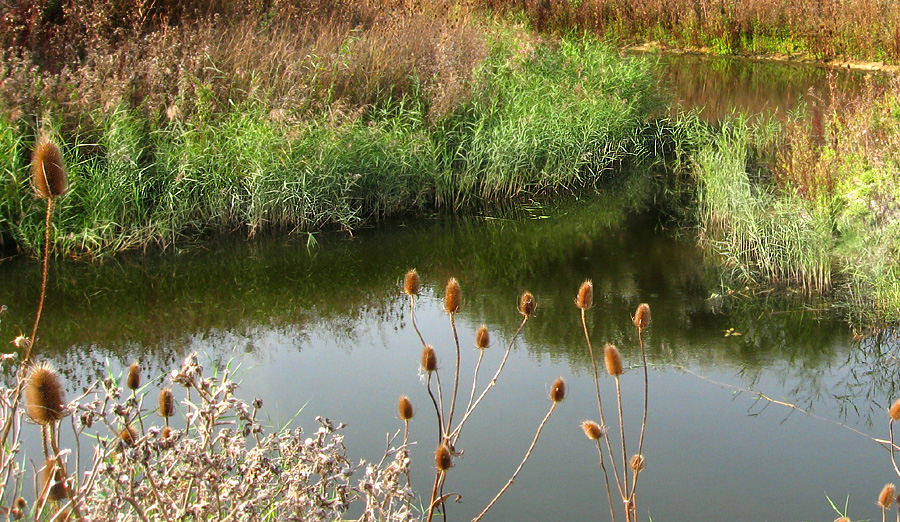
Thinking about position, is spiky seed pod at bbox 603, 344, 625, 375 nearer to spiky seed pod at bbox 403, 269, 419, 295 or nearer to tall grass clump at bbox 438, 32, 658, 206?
spiky seed pod at bbox 403, 269, 419, 295

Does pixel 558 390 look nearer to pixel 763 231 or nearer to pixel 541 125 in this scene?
pixel 763 231

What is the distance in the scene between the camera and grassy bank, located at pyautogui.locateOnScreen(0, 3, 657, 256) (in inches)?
284

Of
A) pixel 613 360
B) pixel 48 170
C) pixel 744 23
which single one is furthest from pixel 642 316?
pixel 744 23

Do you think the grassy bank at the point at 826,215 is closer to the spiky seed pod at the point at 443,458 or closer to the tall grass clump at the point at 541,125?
the tall grass clump at the point at 541,125

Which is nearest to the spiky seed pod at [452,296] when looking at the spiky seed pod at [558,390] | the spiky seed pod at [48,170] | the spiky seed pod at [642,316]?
the spiky seed pod at [558,390]

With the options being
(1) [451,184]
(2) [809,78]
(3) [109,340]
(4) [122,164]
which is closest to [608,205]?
(1) [451,184]

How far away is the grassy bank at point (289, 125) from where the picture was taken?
7215mm

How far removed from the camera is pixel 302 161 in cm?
762

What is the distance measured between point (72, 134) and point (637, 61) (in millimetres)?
6360

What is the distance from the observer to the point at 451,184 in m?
8.46

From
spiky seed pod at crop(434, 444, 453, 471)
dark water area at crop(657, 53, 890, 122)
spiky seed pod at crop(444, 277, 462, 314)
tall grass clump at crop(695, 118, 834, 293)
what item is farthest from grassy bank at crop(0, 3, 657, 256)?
spiky seed pod at crop(434, 444, 453, 471)

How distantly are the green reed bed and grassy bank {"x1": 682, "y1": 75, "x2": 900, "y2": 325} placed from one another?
71.0 inches

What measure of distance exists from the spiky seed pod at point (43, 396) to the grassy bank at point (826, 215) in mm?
4888

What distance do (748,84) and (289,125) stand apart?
27.6ft
